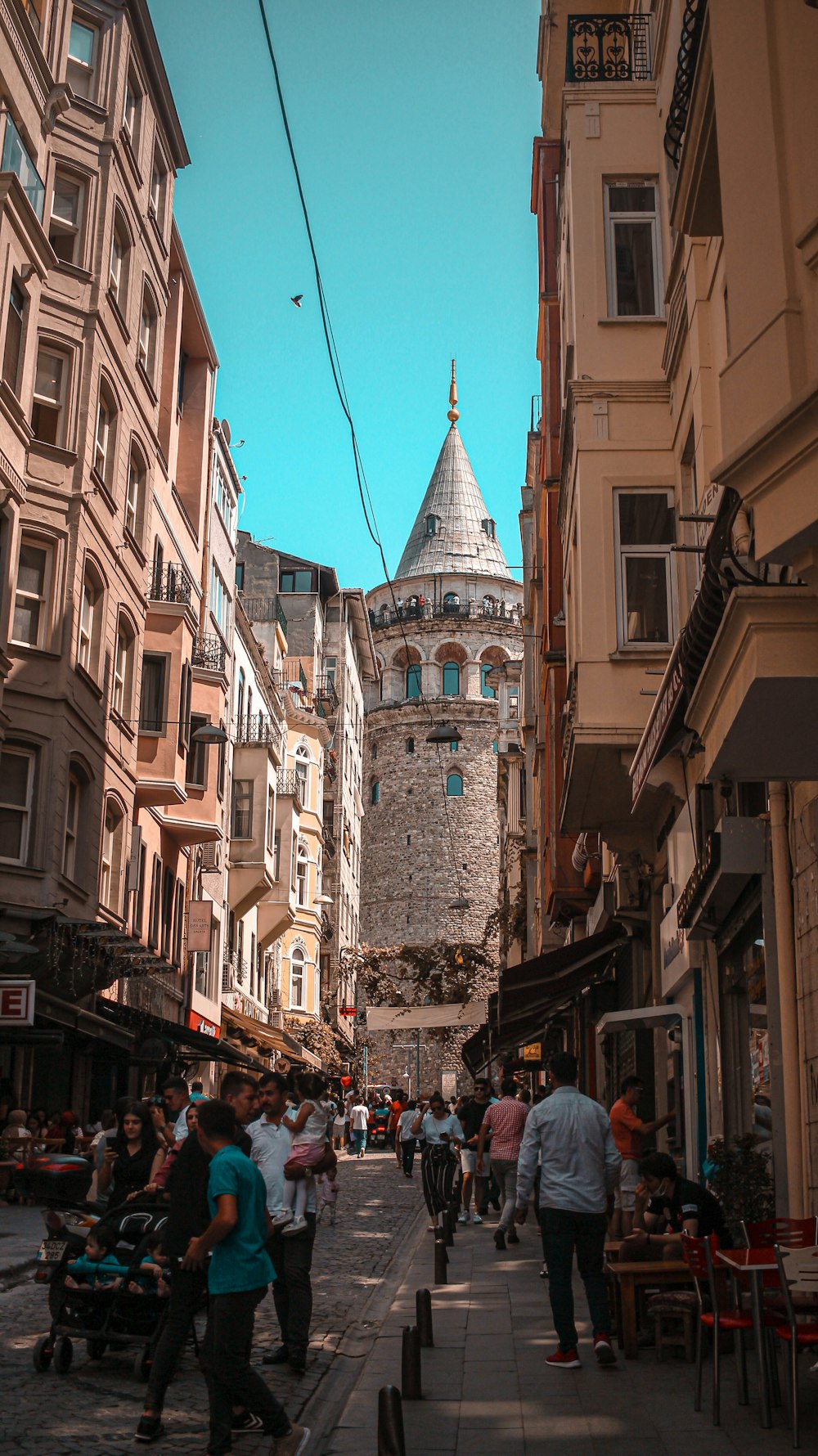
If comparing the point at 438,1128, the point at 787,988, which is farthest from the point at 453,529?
the point at 787,988

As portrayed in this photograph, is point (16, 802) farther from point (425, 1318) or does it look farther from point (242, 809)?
point (242, 809)

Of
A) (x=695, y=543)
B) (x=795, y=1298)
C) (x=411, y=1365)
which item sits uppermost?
(x=695, y=543)

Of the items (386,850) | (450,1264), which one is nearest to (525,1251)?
(450,1264)

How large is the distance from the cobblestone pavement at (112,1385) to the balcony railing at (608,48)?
1187cm

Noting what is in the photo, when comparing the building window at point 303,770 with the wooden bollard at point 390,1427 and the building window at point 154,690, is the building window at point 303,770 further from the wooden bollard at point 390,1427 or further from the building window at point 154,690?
the wooden bollard at point 390,1427

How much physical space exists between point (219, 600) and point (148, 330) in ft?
32.4

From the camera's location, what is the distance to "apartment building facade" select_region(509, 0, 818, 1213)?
7.07 m

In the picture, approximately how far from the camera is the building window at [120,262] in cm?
2591

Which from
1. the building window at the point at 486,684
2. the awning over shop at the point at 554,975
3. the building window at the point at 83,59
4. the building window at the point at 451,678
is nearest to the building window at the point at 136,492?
the building window at the point at 83,59

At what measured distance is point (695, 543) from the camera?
44.5 ft

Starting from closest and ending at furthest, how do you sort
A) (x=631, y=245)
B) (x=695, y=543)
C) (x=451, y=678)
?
(x=695, y=543) < (x=631, y=245) < (x=451, y=678)

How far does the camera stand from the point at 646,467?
1532cm

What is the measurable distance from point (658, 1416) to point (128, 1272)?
292cm

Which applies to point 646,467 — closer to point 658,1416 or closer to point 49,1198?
point 49,1198
